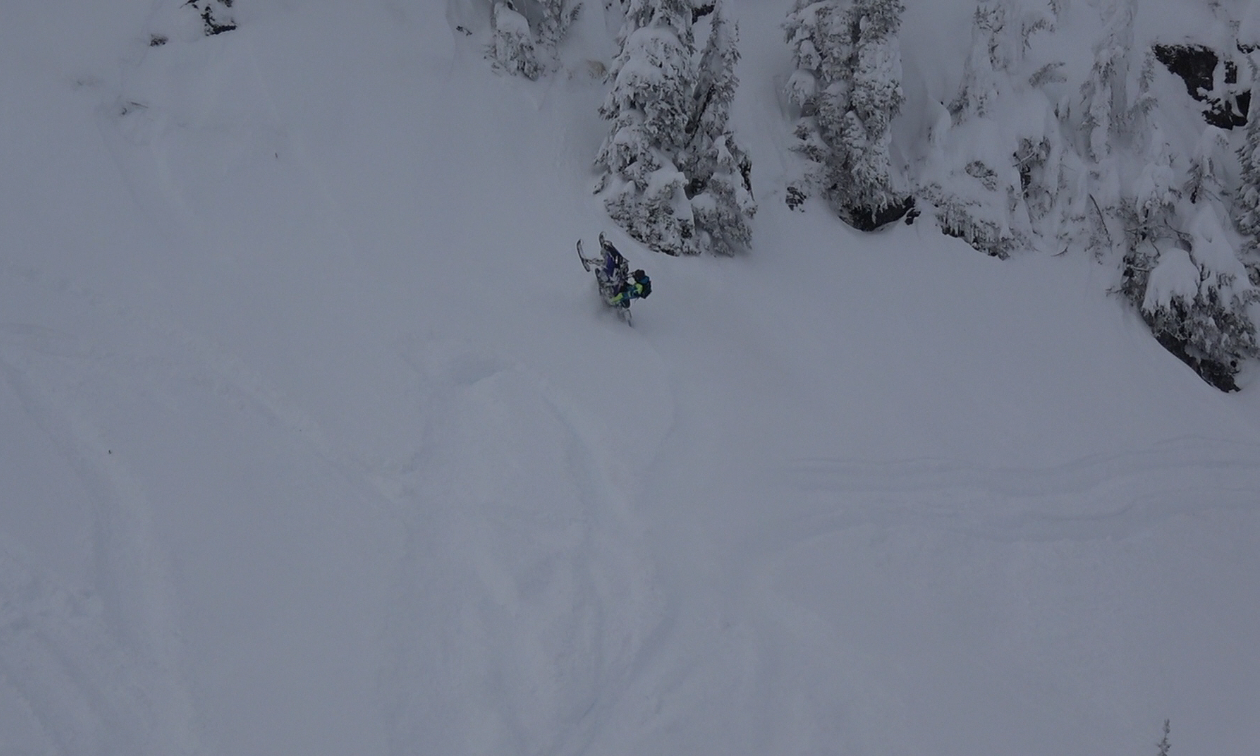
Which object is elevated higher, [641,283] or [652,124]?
[652,124]

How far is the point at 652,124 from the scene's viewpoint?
45.9 feet

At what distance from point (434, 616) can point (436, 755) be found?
1.36 m

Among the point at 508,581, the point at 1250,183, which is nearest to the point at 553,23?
the point at 508,581

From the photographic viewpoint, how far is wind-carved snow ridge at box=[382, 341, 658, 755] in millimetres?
6344

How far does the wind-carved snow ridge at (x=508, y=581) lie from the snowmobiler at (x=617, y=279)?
2.29 meters

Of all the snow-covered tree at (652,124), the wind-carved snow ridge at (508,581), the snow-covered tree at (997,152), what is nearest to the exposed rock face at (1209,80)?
the snow-covered tree at (997,152)

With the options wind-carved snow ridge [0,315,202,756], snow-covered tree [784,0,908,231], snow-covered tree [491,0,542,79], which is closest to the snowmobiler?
wind-carved snow ridge [0,315,202,756]

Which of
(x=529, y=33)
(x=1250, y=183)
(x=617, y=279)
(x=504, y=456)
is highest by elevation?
(x=529, y=33)

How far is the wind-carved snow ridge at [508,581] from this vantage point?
6.34m

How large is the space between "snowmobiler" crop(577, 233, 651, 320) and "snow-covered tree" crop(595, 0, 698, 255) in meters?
3.03

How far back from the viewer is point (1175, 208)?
1709cm

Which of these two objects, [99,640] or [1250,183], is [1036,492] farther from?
[1250,183]

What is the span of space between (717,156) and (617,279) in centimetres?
460

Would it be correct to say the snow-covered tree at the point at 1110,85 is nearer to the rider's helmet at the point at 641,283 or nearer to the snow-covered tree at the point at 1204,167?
the snow-covered tree at the point at 1204,167
